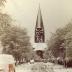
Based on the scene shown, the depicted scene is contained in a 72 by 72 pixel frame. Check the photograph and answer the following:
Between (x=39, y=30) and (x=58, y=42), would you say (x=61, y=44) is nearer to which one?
(x=58, y=42)

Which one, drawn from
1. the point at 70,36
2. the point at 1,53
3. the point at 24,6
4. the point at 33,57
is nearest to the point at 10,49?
the point at 1,53

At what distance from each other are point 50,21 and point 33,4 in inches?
8.7

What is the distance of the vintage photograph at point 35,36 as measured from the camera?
1.70m

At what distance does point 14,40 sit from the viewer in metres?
1.74

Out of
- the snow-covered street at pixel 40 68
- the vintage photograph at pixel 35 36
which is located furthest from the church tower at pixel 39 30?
the snow-covered street at pixel 40 68

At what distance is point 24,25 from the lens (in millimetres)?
1764

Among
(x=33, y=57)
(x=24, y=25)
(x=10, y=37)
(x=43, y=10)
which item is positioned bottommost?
(x=33, y=57)

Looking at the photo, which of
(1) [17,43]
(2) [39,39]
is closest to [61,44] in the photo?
(2) [39,39]

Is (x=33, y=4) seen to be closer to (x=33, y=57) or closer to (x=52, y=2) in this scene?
(x=52, y=2)

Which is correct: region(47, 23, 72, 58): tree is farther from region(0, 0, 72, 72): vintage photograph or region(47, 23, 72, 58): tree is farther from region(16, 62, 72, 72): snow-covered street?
region(16, 62, 72, 72): snow-covered street

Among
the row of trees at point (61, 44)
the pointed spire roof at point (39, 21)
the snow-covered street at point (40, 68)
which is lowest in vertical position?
the snow-covered street at point (40, 68)

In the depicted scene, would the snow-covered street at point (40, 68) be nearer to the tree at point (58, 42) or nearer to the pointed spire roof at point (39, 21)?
the tree at point (58, 42)

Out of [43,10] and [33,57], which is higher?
[43,10]

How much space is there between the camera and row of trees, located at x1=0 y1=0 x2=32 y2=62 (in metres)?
1.71
